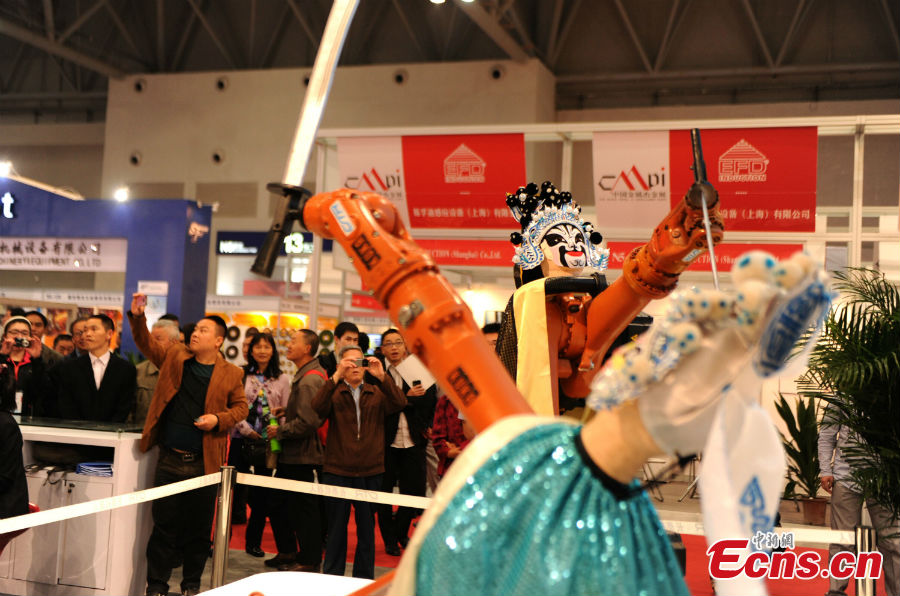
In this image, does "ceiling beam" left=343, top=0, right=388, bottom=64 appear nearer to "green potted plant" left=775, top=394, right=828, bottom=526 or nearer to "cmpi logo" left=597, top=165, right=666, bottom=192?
"cmpi logo" left=597, top=165, right=666, bottom=192

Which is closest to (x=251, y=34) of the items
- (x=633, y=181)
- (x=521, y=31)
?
(x=521, y=31)

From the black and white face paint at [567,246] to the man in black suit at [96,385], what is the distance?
3.65 m

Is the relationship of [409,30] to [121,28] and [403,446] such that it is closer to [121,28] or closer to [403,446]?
[121,28]

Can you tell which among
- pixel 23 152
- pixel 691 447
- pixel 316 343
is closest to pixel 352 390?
pixel 316 343

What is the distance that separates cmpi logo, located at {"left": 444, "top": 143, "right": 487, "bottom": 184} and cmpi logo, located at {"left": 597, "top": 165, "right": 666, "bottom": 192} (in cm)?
84

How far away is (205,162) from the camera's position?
16484 millimetres

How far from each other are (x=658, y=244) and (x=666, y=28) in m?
13.6

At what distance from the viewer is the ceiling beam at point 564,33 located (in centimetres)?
1492

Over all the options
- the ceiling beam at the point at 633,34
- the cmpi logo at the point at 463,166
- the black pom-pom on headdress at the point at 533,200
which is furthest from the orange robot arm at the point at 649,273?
the ceiling beam at the point at 633,34

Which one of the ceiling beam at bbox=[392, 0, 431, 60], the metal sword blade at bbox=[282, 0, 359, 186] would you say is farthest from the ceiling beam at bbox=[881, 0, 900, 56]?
the metal sword blade at bbox=[282, 0, 359, 186]

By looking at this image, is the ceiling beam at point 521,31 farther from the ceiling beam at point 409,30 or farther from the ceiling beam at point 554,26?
the ceiling beam at point 409,30

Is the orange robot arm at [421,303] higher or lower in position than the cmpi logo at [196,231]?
lower

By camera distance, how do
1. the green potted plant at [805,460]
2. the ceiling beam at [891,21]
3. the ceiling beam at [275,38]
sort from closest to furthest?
the green potted plant at [805,460] → the ceiling beam at [891,21] → the ceiling beam at [275,38]

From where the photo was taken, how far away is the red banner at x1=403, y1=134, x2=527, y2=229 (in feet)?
19.9
